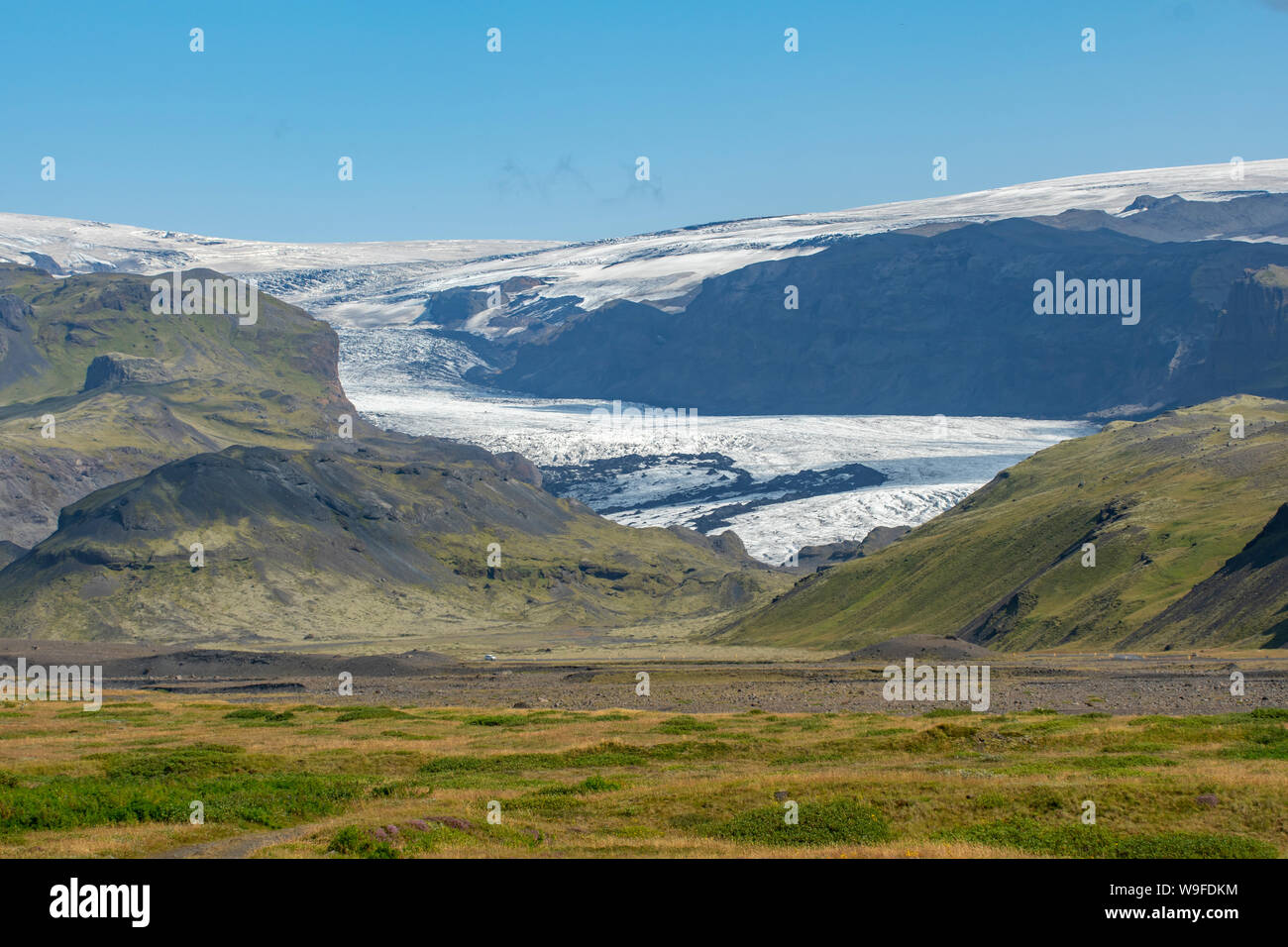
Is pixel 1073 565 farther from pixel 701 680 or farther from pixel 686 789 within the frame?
pixel 686 789

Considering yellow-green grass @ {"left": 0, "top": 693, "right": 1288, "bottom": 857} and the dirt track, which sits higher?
yellow-green grass @ {"left": 0, "top": 693, "right": 1288, "bottom": 857}

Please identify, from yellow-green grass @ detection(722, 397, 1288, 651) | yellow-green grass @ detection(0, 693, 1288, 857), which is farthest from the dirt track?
yellow-green grass @ detection(722, 397, 1288, 651)

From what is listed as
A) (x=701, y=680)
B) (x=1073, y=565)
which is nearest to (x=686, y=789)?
(x=701, y=680)

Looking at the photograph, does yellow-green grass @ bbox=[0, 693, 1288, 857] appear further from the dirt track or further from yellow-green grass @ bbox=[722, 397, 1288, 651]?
yellow-green grass @ bbox=[722, 397, 1288, 651]

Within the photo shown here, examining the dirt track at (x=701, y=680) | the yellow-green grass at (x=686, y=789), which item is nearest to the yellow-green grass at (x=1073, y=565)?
the dirt track at (x=701, y=680)

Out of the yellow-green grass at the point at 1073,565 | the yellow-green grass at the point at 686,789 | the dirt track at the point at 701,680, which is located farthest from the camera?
the yellow-green grass at the point at 1073,565

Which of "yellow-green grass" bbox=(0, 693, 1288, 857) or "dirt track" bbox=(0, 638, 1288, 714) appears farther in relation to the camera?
"dirt track" bbox=(0, 638, 1288, 714)

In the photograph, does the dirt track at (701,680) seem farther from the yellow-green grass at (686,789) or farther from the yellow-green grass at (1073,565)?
the yellow-green grass at (1073,565)

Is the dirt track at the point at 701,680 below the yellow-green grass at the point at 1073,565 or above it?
below
